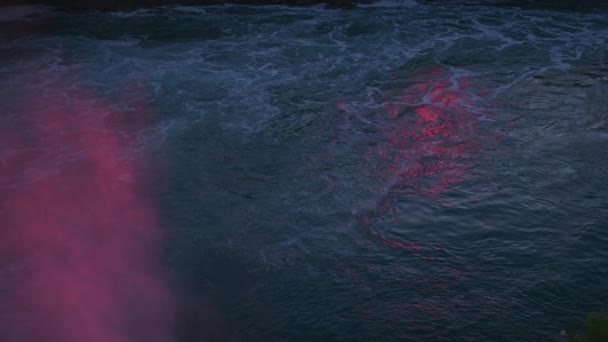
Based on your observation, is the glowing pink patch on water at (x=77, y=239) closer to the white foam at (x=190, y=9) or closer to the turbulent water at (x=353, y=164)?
the turbulent water at (x=353, y=164)

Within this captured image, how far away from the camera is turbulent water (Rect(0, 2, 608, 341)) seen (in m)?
5.37

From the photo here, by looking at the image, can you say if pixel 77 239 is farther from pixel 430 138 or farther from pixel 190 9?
pixel 190 9

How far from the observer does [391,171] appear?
7.64 metres

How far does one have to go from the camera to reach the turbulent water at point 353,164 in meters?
5.37

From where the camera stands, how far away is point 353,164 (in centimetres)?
789

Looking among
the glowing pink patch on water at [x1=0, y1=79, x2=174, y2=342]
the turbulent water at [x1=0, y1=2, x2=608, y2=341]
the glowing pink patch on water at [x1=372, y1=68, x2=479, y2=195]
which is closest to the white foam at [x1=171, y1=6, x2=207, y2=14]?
the turbulent water at [x1=0, y1=2, x2=608, y2=341]

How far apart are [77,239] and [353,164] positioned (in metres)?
3.89

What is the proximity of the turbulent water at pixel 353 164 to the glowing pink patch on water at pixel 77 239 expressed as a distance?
13cm

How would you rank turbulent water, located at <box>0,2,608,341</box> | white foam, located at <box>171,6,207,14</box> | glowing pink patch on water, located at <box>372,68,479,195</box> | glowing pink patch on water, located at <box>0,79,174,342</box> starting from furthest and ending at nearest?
white foam, located at <box>171,6,207,14</box>, glowing pink patch on water, located at <box>372,68,479,195</box>, turbulent water, located at <box>0,2,608,341</box>, glowing pink patch on water, located at <box>0,79,174,342</box>

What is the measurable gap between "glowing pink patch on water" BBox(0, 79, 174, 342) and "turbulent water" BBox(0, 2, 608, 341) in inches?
5.0

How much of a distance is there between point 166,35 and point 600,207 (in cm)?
1154

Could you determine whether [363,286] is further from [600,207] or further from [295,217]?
[600,207]

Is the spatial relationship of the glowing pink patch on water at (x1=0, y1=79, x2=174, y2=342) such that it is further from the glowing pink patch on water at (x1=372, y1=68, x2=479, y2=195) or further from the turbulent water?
the glowing pink patch on water at (x1=372, y1=68, x2=479, y2=195)

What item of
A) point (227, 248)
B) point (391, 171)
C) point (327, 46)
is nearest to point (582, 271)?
point (391, 171)
